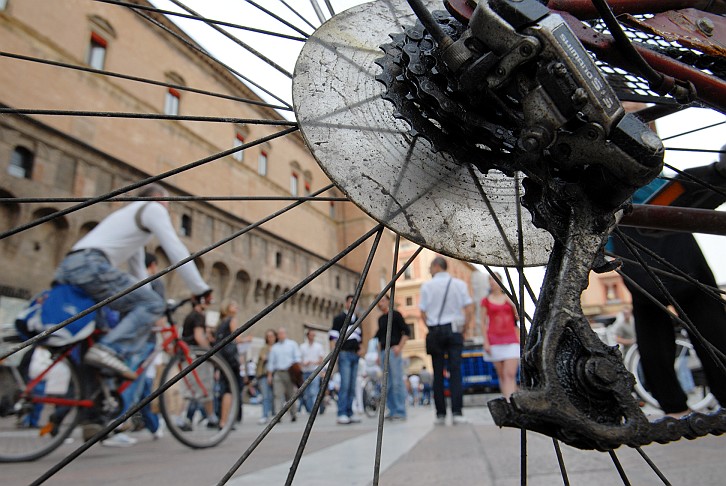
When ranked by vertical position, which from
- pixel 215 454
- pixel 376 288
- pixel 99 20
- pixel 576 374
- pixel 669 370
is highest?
pixel 99 20

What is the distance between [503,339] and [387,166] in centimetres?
392

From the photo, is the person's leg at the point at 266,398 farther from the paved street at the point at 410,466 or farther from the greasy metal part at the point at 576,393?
the greasy metal part at the point at 576,393

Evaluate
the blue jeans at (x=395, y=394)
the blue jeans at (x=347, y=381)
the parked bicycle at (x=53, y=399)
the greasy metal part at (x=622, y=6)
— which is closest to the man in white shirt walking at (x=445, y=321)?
the blue jeans at (x=395, y=394)

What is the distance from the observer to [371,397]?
1021 centimetres

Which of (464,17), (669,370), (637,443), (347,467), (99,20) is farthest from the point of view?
(99,20)

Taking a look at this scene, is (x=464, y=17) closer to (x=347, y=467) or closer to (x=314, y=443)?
(x=347, y=467)

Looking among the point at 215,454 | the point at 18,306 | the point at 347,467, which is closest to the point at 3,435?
the point at 215,454

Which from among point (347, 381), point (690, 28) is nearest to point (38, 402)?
point (690, 28)

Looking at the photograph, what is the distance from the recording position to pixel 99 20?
16031mm

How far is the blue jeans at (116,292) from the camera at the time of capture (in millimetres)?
2916

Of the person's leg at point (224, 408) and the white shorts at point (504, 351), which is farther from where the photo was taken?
the white shorts at point (504, 351)

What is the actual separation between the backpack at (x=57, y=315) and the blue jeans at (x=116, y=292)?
0.06 m

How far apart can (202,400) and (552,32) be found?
3866mm

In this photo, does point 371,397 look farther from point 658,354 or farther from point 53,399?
point 658,354
